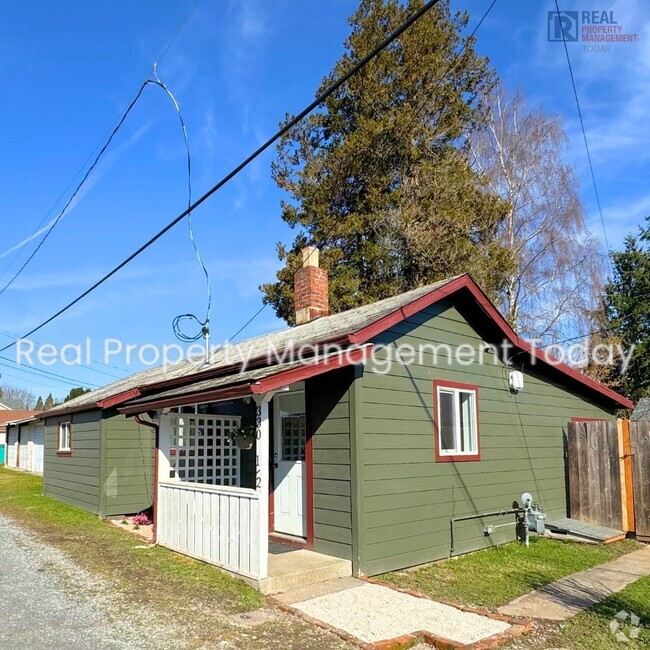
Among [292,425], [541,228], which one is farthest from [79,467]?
[541,228]

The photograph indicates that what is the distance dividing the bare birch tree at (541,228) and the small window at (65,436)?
15636 millimetres

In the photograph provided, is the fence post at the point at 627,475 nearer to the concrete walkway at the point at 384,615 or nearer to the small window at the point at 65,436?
the concrete walkway at the point at 384,615

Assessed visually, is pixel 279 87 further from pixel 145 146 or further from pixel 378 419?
pixel 378 419

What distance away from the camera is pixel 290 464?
879 cm

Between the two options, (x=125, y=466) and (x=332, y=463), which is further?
(x=125, y=466)

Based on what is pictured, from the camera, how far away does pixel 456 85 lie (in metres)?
22.5

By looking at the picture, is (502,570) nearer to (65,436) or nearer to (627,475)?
(627,475)

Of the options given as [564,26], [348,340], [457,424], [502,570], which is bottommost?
[502,570]

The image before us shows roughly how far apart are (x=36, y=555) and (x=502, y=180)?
21201mm

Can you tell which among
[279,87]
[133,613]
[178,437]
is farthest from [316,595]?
[279,87]

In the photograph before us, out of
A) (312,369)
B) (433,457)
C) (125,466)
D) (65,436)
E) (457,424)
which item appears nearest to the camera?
(312,369)

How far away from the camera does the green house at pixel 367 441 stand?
23.9 feet

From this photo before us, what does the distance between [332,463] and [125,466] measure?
6.84 metres

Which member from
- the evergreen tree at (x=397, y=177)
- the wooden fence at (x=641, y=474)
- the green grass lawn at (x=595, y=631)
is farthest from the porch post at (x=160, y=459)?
the evergreen tree at (x=397, y=177)
